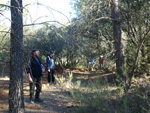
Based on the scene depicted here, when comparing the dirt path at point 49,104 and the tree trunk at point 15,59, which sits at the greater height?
the tree trunk at point 15,59

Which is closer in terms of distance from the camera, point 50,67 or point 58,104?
point 58,104

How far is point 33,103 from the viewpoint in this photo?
217 inches

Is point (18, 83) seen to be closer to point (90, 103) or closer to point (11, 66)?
point (11, 66)

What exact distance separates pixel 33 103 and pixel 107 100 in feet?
8.81

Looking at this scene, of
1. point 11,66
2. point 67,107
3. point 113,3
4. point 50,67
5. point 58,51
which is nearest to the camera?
point 11,66

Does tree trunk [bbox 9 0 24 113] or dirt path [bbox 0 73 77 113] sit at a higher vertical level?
tree trunk [bbox 9 0 24 113]

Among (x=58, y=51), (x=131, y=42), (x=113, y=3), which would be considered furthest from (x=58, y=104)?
(x=58, y=51)

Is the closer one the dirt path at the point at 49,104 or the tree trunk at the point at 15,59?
the tree trunk at the point at 15,59

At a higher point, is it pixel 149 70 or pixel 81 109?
pixel 149 70

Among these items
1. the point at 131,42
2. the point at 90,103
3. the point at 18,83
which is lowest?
the point at 90,103

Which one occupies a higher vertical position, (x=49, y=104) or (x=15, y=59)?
(x=15, y=59)

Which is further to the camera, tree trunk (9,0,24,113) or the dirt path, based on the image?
the dirt path

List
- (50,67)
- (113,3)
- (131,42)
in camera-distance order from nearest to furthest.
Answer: (113,3) < (50,67) < (131,42)

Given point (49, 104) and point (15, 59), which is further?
point (49, 104)
